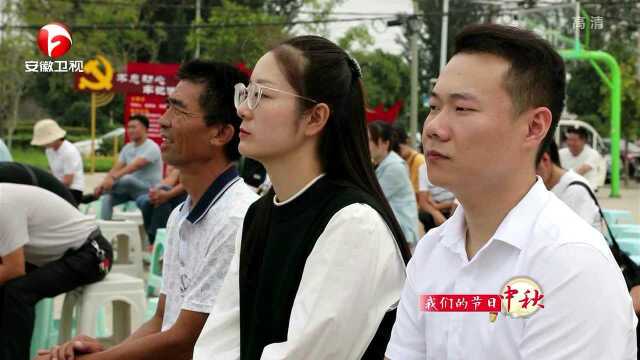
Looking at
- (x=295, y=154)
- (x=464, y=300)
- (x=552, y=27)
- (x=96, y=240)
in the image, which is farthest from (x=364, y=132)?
(x=552, y=27)

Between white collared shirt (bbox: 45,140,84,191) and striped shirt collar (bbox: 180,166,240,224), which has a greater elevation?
striped shirt collar (bbox: 180,166,240,224)

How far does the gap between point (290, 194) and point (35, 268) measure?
2.58 meters

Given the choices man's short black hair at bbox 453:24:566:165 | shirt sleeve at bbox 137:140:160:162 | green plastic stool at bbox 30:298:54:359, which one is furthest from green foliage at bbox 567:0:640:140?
man's short black hair at bbox 453:24:566:165

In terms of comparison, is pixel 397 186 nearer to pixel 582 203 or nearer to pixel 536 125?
pixel 582 203

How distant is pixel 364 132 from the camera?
246 cm

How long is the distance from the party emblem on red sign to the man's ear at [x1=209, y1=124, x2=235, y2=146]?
0.79m

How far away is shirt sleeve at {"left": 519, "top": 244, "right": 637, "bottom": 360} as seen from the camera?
1.53 m

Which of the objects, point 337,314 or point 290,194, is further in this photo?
point 290,194

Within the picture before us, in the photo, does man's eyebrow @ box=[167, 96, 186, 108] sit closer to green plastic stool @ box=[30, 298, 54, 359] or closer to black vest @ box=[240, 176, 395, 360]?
black vest @ box=[240, 176, 395, 360]

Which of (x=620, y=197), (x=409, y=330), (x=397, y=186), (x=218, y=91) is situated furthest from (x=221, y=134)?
(x=620, y=197)

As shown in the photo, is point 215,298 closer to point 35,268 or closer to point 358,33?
point 35,268

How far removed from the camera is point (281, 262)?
7.72ft

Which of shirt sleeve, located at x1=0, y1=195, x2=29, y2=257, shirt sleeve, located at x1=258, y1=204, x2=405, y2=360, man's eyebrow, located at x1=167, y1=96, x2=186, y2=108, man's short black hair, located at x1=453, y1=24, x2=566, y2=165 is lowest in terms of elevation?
shirt sleeve, located at x1=0, y1=195, x2=29, y2=257

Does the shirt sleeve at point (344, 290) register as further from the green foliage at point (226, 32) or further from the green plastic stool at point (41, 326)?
the green foliage at point (226, 32)
